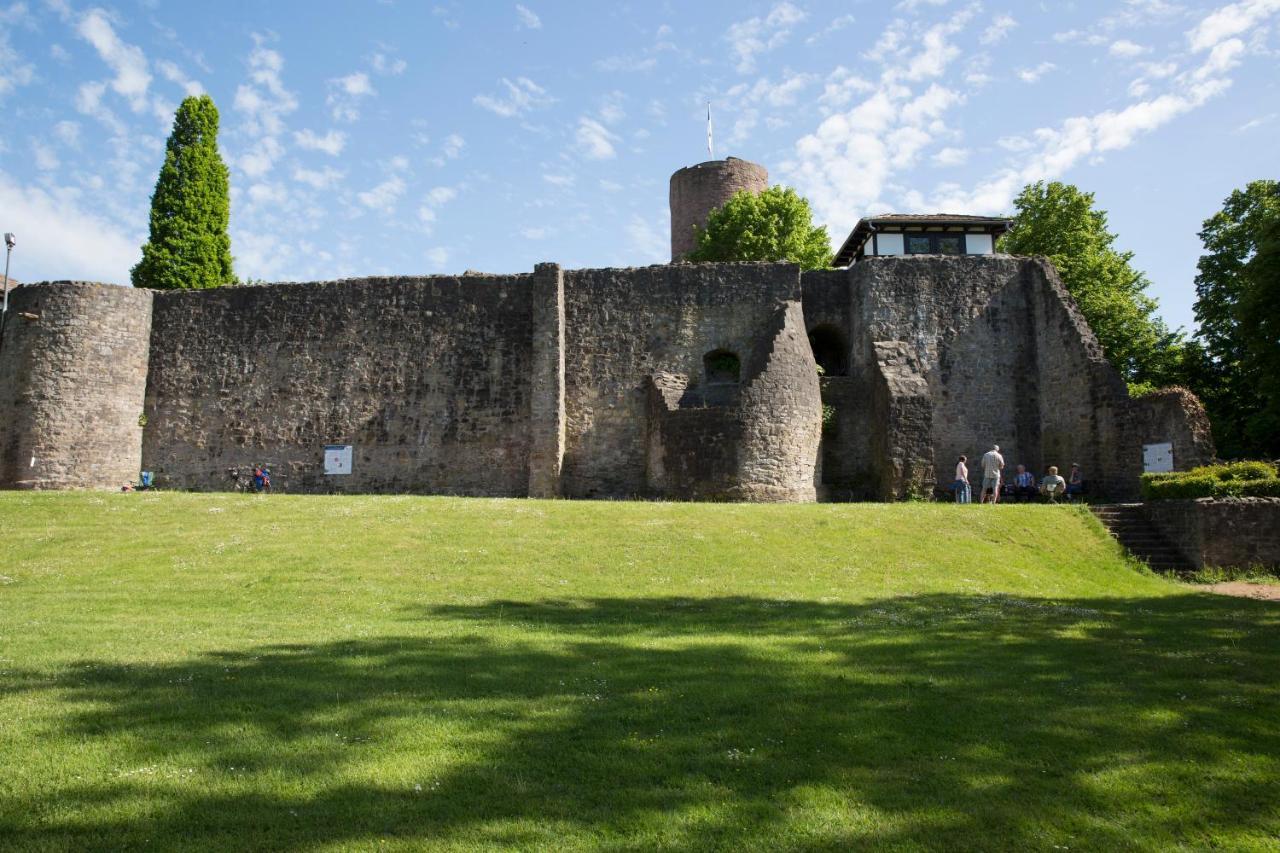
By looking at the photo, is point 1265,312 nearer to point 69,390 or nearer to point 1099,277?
point 1099,277

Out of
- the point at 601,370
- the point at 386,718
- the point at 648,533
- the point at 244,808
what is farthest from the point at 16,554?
the point at 601,370

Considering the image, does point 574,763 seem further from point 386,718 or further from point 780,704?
point 780,704

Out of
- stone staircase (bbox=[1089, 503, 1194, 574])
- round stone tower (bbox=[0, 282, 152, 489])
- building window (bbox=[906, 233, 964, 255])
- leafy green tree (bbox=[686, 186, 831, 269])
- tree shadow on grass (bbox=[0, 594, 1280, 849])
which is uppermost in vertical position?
leafy green tree (bbox=[686, 186, 831, 269])

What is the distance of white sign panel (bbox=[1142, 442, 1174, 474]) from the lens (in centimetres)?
2134

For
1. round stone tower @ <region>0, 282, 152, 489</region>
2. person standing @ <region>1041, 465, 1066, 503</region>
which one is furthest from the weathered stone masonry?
person standing @ <region>1041, 465, 1066, 503</region>

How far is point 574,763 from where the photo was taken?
202 inches

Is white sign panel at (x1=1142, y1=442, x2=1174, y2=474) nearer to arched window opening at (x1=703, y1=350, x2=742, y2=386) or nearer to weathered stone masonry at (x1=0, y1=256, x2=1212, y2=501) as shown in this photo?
weathered stone masonry at (x1=0, y1=256, x2=1212, y2=501)

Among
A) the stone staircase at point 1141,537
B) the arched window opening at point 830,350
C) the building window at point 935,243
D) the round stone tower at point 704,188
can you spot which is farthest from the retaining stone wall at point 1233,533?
the round stone tower at point 704,188

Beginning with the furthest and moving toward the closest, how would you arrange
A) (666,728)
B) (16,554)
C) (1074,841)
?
(16,554) < (666,728) < (1074,841)

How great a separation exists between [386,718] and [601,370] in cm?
1996

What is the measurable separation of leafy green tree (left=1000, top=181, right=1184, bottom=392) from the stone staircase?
17.9 m

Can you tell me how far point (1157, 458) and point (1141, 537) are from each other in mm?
4972

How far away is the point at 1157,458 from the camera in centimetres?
2162

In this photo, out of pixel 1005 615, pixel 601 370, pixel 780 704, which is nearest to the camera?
pixel 780 704
